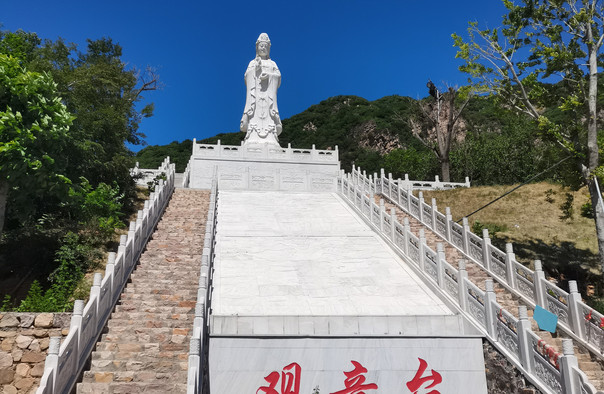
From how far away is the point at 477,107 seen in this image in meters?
53.1

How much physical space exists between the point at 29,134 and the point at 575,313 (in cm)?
1051

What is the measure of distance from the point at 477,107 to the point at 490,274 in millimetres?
48596

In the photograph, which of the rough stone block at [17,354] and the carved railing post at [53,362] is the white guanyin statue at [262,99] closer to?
the rough stone block at [17,354]

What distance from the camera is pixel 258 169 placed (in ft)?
63.7

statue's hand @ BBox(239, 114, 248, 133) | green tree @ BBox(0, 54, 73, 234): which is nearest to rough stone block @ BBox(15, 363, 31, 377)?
green tree @ BBox(0, 54, 73, 234)

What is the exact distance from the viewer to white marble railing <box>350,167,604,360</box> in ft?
22.8

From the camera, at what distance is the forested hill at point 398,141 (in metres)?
28.0

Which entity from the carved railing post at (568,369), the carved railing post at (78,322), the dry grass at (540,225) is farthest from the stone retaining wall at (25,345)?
the dry grass at (540,225)

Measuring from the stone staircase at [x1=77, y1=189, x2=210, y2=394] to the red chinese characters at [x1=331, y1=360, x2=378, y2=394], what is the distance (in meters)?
2.29

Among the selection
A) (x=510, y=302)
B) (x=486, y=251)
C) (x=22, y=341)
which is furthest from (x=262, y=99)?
(x=22, y=341)

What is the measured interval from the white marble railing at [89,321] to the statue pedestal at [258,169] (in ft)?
30.2

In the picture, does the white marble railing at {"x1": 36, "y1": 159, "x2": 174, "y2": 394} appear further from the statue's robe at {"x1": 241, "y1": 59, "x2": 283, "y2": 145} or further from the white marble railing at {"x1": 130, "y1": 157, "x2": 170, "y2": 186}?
the statue's robe at {"x1": 241, "y1": 59, "x2": 283, "y2": 145}

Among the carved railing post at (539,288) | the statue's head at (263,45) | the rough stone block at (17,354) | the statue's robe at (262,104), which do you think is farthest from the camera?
the statue's head at (263,45)

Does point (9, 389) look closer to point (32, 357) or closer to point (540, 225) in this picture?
point (32, 357)
